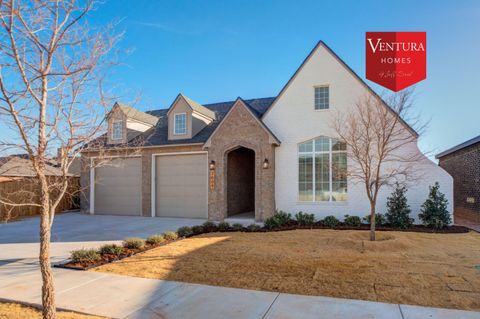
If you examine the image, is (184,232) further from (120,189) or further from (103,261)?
(120,189)

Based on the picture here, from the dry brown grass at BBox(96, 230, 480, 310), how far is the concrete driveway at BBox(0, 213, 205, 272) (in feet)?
8.47

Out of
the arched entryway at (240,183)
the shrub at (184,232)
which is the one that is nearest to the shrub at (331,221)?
the arched entryway at (240,183)

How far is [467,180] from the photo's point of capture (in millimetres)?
16031

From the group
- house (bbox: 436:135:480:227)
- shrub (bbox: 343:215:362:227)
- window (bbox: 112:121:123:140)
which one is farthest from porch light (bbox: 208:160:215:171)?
house (bbox: 436:135:480:227)

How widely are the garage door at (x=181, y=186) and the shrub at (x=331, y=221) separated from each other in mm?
6575

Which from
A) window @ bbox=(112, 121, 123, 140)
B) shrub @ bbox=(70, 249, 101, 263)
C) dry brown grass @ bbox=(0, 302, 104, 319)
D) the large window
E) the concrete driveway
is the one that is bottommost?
the concrete driveway

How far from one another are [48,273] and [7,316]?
1287mm

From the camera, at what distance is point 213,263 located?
7184mm

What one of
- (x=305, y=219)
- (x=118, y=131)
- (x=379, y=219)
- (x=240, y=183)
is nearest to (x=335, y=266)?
(x=305, y=219)

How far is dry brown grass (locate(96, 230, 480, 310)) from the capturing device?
534 centimetres

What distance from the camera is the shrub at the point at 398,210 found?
11875 millimetres

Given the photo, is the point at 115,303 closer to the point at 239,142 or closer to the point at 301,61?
the point at 239,142

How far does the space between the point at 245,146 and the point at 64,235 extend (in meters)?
8.35

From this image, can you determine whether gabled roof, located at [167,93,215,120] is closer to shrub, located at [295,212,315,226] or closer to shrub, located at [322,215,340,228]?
shrub, located at [295,212,315,226]
